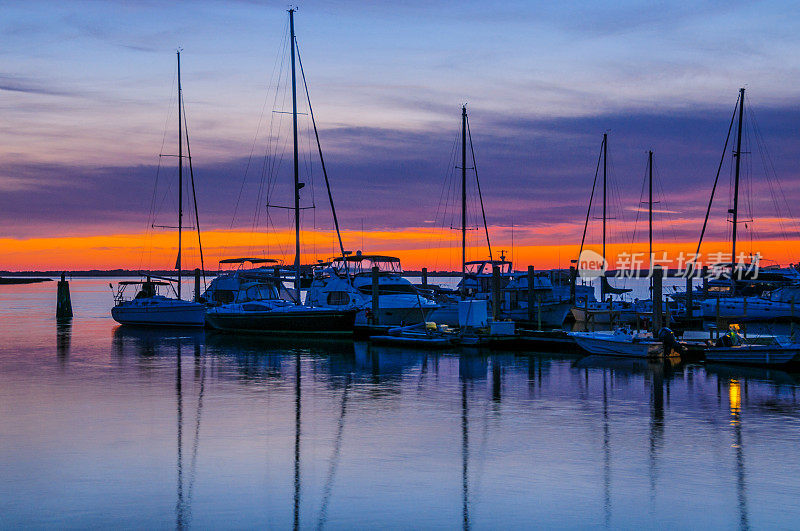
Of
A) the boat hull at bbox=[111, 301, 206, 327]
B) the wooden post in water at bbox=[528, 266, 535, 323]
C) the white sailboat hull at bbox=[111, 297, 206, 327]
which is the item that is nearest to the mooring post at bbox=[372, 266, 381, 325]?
the wooden post in water at bbox=[528, 266, 535, 323]

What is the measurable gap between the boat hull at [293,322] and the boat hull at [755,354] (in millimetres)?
19447

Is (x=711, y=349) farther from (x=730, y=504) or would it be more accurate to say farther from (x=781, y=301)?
(x=781, y=301)

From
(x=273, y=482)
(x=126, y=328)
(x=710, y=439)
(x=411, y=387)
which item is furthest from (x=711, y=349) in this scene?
(x=126, y=328)

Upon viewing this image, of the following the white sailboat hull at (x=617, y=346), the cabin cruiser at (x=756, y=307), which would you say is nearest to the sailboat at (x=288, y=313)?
the white sailboat hull at (x=617, y=346)

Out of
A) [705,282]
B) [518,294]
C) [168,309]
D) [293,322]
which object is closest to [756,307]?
[705,282]

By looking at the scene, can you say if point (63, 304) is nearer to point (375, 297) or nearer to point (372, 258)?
point (372, 258)

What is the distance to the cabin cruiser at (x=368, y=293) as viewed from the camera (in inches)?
1809

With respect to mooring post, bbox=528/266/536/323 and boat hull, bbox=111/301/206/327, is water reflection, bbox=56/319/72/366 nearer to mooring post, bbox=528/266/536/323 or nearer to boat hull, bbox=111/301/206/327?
boat hull, bbox=111/301/206/327

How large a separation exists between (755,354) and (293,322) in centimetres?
2439

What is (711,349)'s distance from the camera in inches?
1261

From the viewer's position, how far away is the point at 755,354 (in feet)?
102

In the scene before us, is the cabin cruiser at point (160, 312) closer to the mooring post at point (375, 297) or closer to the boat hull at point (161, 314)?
the boat hull at point (161, 314)

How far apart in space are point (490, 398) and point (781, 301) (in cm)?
4348

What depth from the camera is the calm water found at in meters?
13.1
